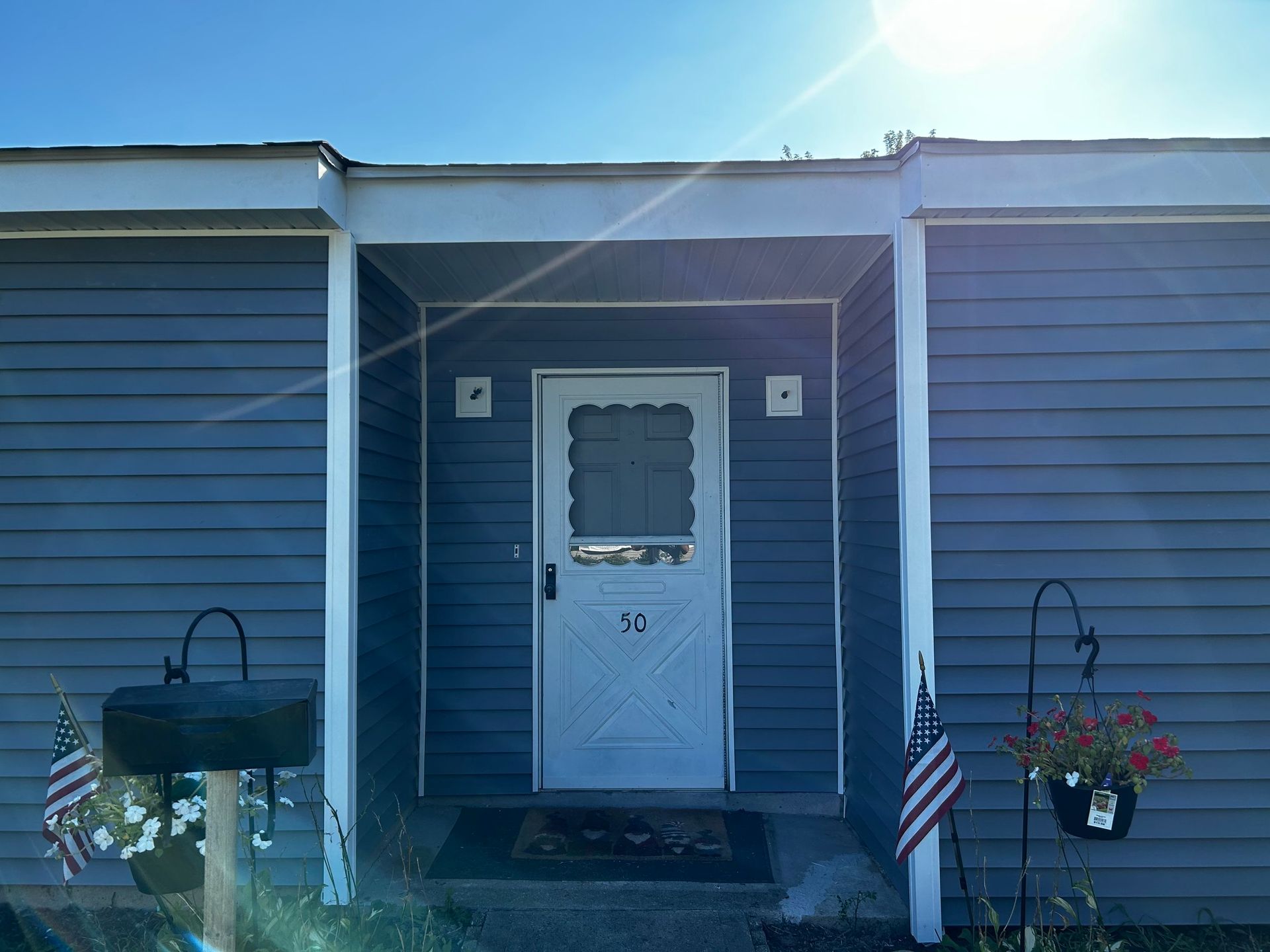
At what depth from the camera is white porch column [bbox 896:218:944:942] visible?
8.70ft

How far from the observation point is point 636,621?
378cm

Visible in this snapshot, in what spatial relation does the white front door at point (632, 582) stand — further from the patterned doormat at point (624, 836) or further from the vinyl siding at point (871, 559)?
the vinyl siding at point (871, 559)

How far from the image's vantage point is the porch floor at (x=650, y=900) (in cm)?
259

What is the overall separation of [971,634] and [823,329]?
5.31 feet

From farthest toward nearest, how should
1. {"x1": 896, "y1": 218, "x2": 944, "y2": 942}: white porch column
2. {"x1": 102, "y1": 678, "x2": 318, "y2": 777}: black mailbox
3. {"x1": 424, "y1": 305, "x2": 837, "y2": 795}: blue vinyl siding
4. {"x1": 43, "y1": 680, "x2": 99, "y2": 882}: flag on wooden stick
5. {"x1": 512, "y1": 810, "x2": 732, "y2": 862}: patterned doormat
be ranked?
1. {"x1": 424, "y1": 305, "x2": 837, "y2": 795}: blue vinyl siding
2. {"x1": 512, "y1": 810, "x2": 732, "y2": 862}: patterned doormat
3. {"x1": 896, "y1": 218, "x2": 944, "y2": 942}: white porch column
4. {"x1": 43, "y1": 680, "x2": 99, "y2": 882}: flag on wooden stick
5. {"x1": 102, "y1": 678, "x2": 318, "y2": 777}: black mailbox

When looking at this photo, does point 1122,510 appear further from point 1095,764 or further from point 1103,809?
point 1103,809

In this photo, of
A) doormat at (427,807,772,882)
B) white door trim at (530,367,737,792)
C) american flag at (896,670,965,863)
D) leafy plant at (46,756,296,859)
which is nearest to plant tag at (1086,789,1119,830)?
american flag at (896,670,965,863)

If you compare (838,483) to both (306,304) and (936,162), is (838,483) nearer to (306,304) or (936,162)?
(936,162)

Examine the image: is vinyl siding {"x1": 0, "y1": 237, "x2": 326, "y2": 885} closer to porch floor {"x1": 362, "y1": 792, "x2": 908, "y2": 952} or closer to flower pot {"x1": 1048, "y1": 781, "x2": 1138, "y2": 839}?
porch floor {"x1": 362, "y1": 792, "x2": 908, "y2": 952}

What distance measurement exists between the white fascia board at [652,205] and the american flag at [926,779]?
5.29 ft

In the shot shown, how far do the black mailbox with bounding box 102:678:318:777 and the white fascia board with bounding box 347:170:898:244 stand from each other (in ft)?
5.69

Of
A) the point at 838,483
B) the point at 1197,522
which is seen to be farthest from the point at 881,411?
the point at 1197,522

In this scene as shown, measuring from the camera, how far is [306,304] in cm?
279

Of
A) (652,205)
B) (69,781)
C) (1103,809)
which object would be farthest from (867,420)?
(69,781)
